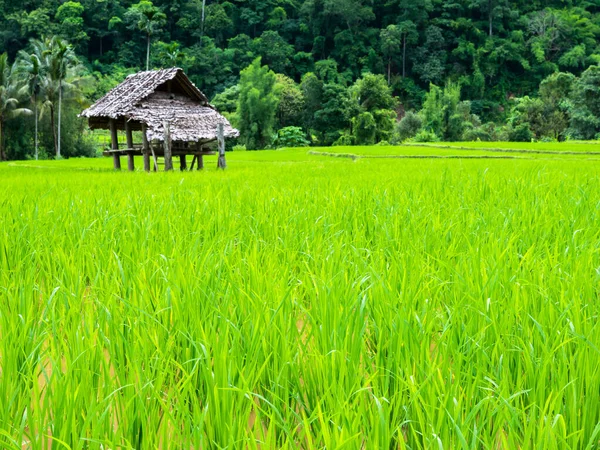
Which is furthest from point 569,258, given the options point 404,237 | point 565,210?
point 565,210

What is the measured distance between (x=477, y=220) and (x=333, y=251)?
1.22 meters

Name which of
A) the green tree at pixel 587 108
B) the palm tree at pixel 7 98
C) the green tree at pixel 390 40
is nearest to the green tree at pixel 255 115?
the palm tree at pixel 7 98

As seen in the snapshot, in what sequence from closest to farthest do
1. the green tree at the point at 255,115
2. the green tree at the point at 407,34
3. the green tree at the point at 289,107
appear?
1. the green tree at the point at 255,115
2. the green tree at the point at 289,107
3. the green tree at the point at 407,34

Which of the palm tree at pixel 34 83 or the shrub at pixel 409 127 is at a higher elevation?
the palm tree at pixel 34 83

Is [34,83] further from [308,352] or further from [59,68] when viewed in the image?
[308,352]

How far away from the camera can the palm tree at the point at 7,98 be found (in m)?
32.9

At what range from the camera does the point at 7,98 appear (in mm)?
33906

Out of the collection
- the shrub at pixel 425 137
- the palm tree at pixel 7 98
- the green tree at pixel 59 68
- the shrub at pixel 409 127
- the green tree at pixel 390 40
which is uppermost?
the green tree at pixel 390 40

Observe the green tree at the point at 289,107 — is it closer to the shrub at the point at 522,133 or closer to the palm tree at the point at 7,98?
the shrub at the point at 522,133

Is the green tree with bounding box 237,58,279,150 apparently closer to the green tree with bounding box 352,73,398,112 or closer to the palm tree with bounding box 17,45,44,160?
the green tree with bounding box 352,73,398,112

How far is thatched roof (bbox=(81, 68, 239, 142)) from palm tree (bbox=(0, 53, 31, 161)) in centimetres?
1943

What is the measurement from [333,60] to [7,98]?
39086mm

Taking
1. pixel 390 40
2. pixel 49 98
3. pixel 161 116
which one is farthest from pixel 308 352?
pixel 390 40

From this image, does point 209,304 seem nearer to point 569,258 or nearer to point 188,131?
point 569,258
